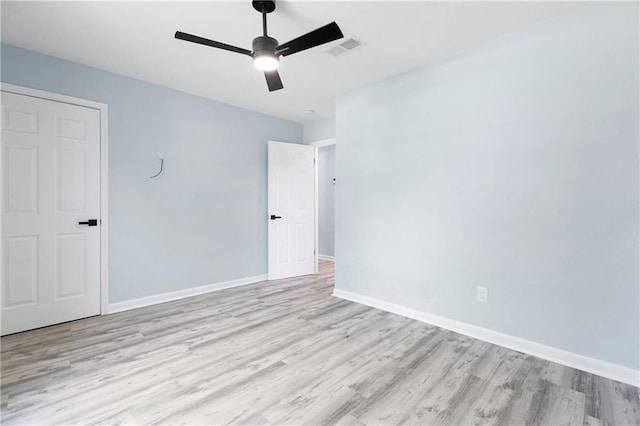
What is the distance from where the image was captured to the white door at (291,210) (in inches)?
181

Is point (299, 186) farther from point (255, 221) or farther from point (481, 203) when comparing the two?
point (481, 203)

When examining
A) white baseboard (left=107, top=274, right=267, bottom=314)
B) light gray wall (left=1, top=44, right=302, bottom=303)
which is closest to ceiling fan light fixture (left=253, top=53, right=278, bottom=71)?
light gray wall (left=1, top=44, right=302, bottom=303)

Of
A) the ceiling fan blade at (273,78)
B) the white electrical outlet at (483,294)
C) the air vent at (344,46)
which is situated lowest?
the white electrical outlet at (483,294)

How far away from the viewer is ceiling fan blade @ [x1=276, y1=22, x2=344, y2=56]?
184 centimetres

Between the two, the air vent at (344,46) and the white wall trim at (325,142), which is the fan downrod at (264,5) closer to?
the air vent at (344,46)

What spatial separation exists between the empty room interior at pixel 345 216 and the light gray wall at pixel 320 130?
0.87m

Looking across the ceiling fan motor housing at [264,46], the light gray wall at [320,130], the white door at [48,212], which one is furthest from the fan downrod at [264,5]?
the light gray wall at [320,130]

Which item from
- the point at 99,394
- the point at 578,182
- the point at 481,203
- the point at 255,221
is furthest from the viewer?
the point at 255,221

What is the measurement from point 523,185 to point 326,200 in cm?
457

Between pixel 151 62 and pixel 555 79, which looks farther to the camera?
pixel 151 62

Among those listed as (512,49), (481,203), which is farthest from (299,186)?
(512,49)

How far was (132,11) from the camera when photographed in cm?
215

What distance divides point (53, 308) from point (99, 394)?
1.60 metres

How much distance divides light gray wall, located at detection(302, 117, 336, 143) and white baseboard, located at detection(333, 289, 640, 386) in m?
2.72
